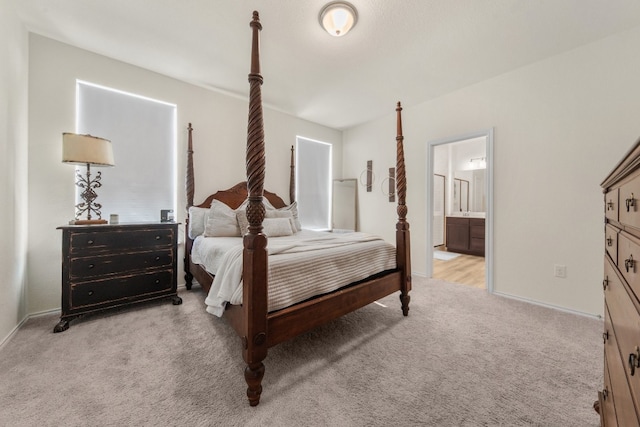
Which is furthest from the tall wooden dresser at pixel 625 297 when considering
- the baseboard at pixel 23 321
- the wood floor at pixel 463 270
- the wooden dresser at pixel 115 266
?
the baseboard at pixel 23 321

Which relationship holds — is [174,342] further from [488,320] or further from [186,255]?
[488,320]

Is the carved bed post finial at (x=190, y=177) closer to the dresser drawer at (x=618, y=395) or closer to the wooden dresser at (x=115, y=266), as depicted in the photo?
the wooden dresser at (x=115, y=266)

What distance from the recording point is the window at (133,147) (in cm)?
Result: 262

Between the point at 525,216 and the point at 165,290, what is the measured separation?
4062mm

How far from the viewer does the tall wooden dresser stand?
611 millimetres

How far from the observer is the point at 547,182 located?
103 inches

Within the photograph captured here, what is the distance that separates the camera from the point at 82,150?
7.09 feet

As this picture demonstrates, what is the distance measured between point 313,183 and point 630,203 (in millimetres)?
4099

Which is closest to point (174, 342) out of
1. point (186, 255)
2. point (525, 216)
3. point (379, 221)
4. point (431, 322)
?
point (186, 255)

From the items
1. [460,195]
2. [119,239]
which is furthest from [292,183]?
[460,195]

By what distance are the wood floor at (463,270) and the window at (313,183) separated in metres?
2.18

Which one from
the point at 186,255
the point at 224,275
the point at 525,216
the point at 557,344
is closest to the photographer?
the point at 224,275

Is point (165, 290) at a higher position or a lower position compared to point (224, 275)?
lower

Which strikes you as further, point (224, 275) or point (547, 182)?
point (547, 182)
